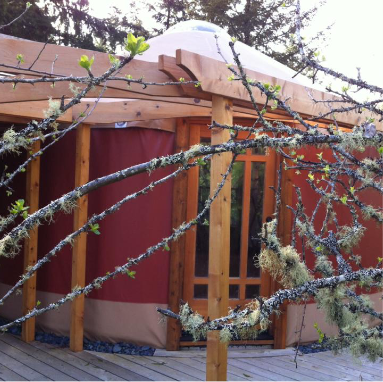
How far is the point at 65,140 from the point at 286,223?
81.3 inches

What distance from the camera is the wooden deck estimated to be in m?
3.24

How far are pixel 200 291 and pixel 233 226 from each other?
2.04 ft

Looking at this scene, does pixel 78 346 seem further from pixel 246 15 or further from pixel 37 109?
pixel 246 15

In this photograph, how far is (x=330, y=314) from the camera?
1441 mm

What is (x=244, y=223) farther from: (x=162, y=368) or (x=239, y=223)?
(x=162, y=368)

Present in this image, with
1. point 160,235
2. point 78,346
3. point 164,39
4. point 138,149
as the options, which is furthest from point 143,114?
point 78,346

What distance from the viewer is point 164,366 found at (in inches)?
136

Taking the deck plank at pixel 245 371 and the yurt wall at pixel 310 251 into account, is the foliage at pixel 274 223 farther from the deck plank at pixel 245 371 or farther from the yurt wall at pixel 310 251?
the yurt wall at pixel 310 251

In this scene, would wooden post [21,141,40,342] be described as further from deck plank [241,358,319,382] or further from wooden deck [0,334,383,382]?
deck plank [241,358,319,382]

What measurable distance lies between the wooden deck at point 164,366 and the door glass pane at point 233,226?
69 centimetres

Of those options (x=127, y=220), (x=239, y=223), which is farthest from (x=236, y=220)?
(x=127, y=220)

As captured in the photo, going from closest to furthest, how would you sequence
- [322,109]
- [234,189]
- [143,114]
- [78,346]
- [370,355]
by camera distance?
[370,355]
[322,109]
[143,114]
[78,346]
[234,189]

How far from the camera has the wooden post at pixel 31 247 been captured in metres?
3.84

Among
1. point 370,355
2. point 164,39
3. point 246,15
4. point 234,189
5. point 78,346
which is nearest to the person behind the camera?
point 370,355
